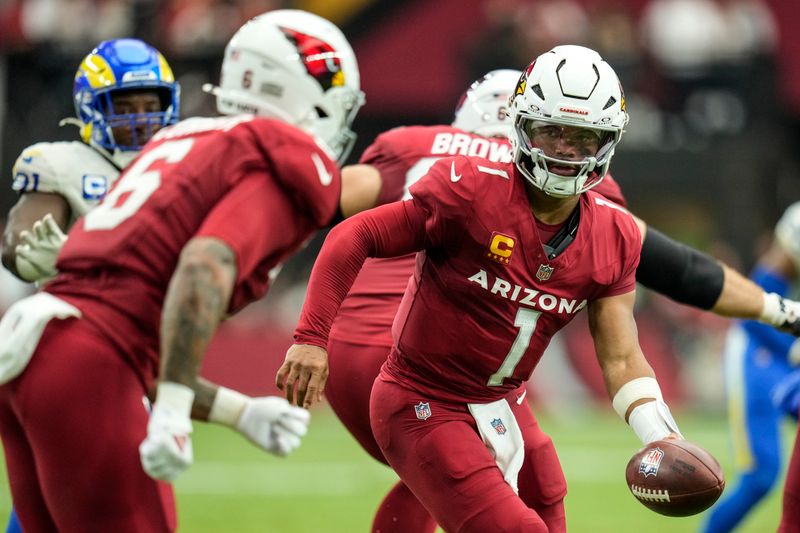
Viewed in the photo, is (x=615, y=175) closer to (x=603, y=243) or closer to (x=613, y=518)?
(x=613, y=518)

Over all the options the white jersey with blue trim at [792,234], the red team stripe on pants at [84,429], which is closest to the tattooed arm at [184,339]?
the red team stripe on pants at [84,429]

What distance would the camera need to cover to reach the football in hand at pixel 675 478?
3.63 meters

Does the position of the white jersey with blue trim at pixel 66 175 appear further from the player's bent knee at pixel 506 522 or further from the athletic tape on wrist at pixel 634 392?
the athletic tape on wrist at pixel 634 392

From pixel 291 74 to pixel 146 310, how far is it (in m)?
0.91

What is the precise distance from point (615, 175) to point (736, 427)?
24.3 feet

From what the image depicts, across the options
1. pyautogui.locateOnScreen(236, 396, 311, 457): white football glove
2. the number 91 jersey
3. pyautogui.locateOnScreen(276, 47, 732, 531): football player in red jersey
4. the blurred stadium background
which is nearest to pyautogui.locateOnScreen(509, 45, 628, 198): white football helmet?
pyautogui.locateOnScreen(276, 47, 732, 531): football player in red jersey

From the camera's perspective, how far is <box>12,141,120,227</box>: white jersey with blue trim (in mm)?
4355

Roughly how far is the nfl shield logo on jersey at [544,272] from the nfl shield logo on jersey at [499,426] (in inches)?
19.5

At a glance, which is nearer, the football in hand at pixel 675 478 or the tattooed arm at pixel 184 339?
the tattooed arm at pixel 184 339

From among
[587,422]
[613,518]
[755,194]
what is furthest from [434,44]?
[613,518]

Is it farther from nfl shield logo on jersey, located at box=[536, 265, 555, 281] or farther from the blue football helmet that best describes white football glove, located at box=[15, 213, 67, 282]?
nfl shield logo on jersey, located at box=[536, 265, 555, 281]

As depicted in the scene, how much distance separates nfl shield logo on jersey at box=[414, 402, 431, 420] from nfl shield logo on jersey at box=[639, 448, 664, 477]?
685 mm

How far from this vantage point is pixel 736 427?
7.16 m

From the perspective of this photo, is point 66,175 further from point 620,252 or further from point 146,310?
point 620,252
